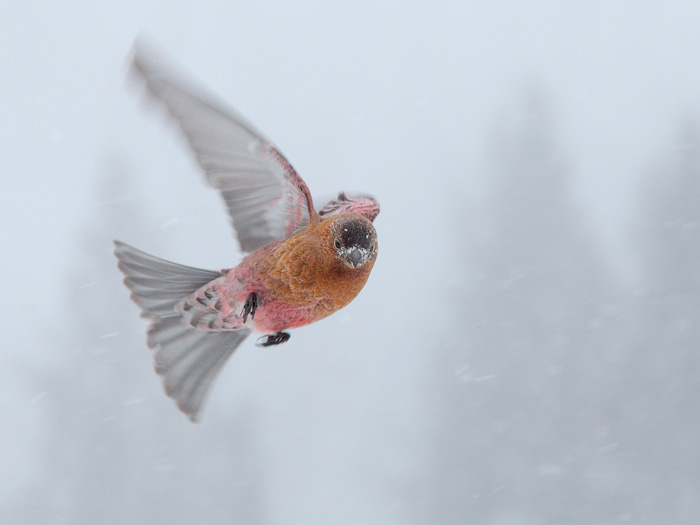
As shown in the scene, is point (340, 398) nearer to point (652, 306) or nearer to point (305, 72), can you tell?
point (652, 306)

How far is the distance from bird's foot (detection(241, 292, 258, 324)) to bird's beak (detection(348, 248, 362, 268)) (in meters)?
0.34

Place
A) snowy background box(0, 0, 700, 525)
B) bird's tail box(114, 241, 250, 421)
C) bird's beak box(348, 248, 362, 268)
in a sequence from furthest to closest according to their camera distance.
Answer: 1. snowy background box(0, 0, 700, 525)
2. bird's tail box(114, 241, 250, 421)
3. bird's beak box(348, 248, 362, 268)

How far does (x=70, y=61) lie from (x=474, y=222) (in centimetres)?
5496

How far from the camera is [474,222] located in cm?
1469

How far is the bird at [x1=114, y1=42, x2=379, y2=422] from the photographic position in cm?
158

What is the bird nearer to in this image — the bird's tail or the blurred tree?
the bird's tail

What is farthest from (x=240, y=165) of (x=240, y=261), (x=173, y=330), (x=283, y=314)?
(x=173, y=330)

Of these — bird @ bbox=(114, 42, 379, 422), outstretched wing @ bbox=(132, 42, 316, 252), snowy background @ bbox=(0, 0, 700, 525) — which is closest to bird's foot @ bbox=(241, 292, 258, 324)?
bird @ bbox=(114, 42, 379, 422)

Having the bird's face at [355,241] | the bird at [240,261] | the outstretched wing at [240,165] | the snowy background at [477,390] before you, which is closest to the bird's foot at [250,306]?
the bird at [240,261]

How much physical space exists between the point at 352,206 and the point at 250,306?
1.61 feet

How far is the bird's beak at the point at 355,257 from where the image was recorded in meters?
1.54

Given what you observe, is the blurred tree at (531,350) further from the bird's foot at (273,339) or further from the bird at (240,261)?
the bird's foot at (273,339)

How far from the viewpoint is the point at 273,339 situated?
1.81 meters

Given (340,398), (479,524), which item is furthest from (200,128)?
(340,398)
